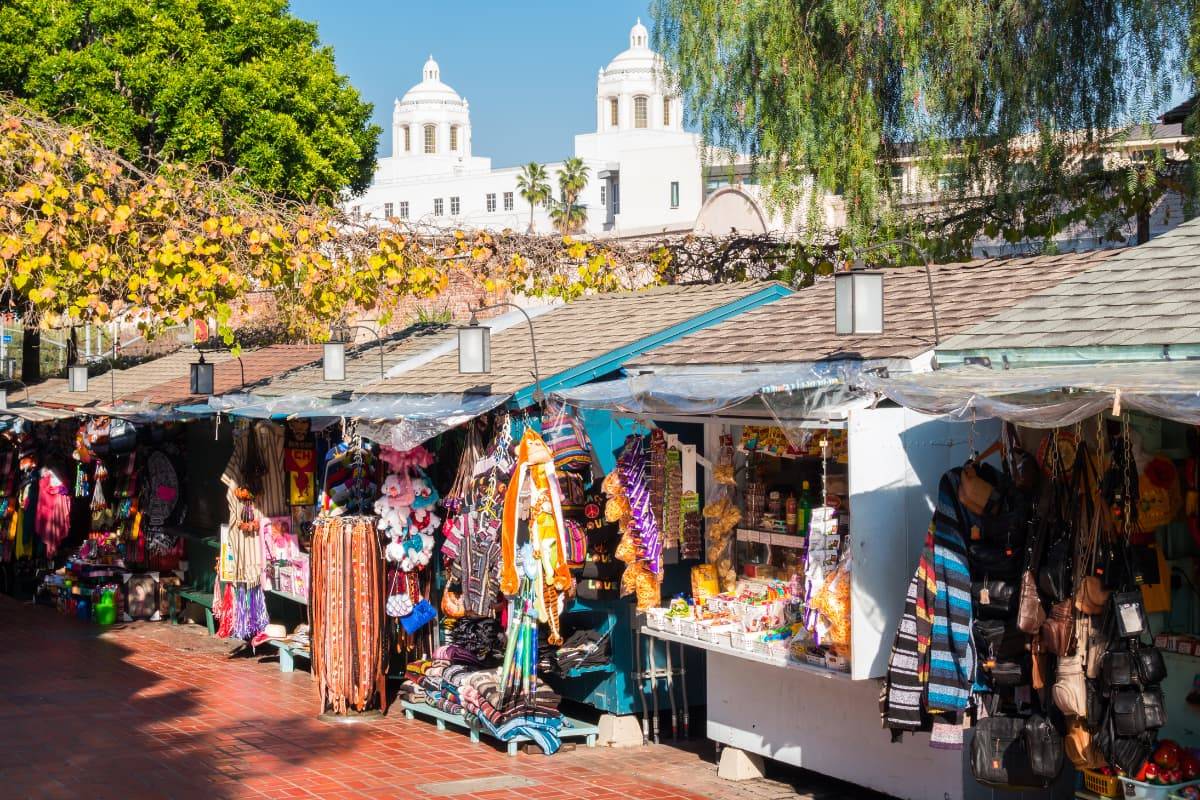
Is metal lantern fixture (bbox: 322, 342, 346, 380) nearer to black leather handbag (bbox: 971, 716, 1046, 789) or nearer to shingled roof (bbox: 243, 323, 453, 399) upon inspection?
shingled roof (bbox: 243, 323, 453, 399)

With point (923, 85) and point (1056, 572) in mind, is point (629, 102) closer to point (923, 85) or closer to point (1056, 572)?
point (923, 85)

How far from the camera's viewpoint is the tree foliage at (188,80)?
29.0 metres

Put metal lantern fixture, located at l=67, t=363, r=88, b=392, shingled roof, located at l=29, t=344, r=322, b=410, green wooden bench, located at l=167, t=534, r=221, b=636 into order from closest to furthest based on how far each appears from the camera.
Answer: green wooden bench, located at l=167, t=534, r=221, b=636 → shingled roof, located at l=29, t=344, r=322, b=410 → metal lantern fixture, located at l=67, t=363, r=88, b=392

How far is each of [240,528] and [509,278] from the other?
3.81 meters

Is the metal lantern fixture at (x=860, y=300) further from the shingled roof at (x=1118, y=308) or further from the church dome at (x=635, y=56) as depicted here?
the church dome at (x=635, y=56)

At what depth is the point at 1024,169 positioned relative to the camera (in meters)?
14.1

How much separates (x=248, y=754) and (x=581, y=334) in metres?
4.03

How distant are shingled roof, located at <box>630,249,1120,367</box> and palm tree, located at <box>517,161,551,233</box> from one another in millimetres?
70313

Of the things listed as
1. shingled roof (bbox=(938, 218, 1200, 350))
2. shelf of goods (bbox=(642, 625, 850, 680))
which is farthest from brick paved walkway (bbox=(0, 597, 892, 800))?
shingled roof (bbox=(938, 218, 1200, 350))

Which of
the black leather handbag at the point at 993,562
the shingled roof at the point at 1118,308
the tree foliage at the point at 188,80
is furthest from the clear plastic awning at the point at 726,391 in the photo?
the tree foliage at the point at 188,80

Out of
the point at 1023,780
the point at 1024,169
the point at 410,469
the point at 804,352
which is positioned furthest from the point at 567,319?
the point at 1023,780

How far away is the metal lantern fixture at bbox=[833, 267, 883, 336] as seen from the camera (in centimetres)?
761

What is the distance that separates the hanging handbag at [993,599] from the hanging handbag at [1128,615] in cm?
54

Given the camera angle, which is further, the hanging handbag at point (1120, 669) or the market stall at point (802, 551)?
the market stall at point (802, 551)
